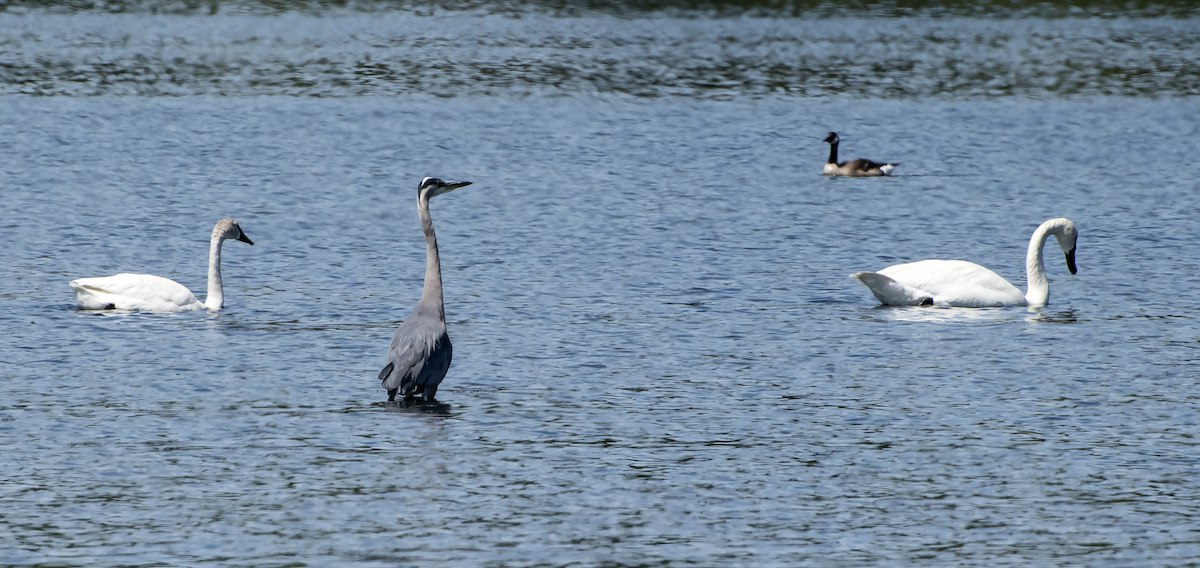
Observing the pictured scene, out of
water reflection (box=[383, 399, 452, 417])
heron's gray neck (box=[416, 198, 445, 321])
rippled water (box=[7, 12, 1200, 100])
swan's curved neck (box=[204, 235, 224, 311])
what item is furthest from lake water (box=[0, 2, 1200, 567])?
rippled water (box=[7, 12, 1200, 100])

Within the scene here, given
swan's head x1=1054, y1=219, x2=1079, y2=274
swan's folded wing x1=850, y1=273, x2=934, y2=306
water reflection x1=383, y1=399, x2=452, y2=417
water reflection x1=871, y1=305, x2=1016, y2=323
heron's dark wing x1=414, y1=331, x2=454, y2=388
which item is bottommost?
water reflection x1=871, y1=305, x2=1016, y2=323

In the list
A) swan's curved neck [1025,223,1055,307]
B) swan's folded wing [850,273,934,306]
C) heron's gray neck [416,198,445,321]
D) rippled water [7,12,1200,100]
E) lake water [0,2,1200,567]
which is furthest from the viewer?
rippled water [7,12,1200,100]

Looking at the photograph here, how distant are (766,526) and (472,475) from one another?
86.7 inches

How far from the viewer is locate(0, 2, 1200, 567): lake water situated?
1049cm

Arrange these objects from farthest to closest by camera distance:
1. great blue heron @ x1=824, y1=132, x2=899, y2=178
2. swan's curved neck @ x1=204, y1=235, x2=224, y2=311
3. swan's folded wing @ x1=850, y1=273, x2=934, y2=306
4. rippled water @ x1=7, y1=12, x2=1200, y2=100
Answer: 1. rippled water @ x1=7, y1=12, x2=1200, y2=100
2. great blue heron @ x1=824, y1=132, x2=899, y2=178
3. swan's folded wing @ x1=850, y1=273, x2=934, y2=306
4. swan's curved neck @ x1=204, y1=235, x2=224, y2=311

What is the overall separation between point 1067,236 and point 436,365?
986cm

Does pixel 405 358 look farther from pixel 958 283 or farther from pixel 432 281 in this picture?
pixel 958 283

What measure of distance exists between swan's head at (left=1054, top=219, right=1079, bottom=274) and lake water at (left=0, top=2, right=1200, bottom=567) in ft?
1.35

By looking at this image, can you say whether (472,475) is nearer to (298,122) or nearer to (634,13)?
(298,122)

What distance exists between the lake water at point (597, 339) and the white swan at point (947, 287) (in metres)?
0.21

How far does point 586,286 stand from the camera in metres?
19.9

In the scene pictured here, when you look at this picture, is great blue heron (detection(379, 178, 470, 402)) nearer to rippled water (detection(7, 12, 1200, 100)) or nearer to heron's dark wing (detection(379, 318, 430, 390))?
heron's dark wing (detection(379, 318, 430, 390))

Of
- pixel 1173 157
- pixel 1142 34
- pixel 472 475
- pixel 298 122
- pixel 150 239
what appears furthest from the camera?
pixel 1142 34

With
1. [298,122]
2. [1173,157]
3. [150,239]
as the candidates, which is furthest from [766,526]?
[298,122]
